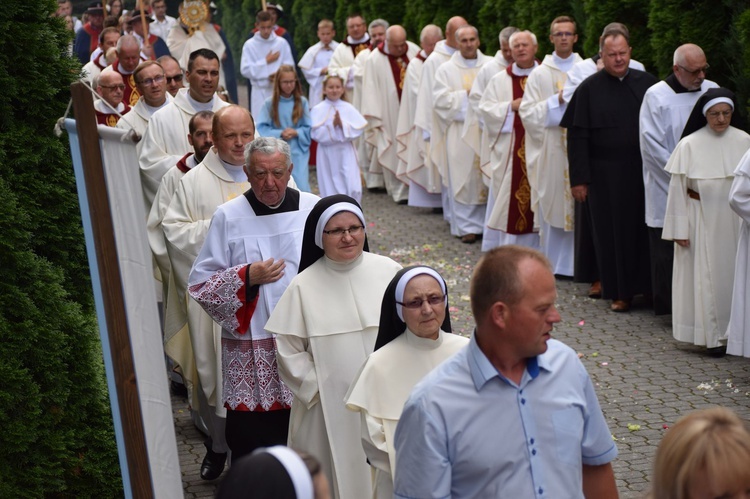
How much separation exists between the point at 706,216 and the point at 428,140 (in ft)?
22.2

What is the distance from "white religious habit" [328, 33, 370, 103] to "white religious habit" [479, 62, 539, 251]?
5.56 meters

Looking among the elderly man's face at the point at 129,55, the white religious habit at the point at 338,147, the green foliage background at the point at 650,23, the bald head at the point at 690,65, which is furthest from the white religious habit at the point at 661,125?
the elderly man's face at the point at 129,55

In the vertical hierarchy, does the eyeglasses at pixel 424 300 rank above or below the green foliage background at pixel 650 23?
below

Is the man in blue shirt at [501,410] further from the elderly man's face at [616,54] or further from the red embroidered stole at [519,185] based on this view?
the red embroidered stole at [519,185]

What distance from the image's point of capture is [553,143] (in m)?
12.4

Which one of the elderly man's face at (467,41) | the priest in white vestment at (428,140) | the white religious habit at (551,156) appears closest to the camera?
the white religious habit at (551,156)

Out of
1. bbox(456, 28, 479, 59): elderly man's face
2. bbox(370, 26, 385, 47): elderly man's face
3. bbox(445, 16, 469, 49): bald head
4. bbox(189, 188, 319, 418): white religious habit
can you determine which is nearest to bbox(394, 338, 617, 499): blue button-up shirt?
bbox(189, 188, 319, 418): white religious habit

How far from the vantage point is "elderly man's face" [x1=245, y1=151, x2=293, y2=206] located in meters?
6.45

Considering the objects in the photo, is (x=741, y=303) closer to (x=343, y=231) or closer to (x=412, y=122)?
(x=343, y=231)

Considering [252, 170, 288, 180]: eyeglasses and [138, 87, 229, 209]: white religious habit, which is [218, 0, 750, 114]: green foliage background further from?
[252, 170, 288, 180]: eyeglasses

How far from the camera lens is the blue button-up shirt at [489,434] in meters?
3.64

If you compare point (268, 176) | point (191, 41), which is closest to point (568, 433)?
point (268, 176)

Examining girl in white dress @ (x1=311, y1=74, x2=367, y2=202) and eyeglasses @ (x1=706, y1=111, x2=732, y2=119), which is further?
girl in white dress @ (x1=311, y1=74, x2=367, y2=202)

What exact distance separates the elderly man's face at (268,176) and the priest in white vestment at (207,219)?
80 centimetres
